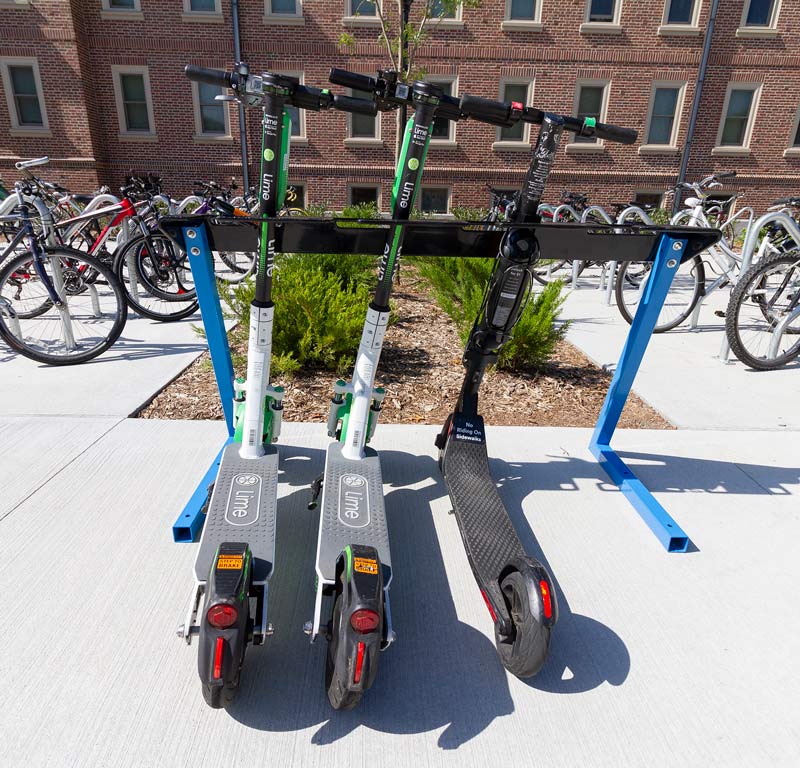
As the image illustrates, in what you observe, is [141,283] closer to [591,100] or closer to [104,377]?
[104,377]

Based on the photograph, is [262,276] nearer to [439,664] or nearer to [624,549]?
[439,664]

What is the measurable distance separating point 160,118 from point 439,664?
593 inches

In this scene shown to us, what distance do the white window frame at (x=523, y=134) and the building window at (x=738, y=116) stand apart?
5.05 meters

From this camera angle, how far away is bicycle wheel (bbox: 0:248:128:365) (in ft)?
13.0

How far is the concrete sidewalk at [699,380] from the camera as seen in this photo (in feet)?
11.5

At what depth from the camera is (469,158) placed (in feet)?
45.3

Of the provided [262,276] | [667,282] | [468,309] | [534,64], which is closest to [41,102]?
[534,64]

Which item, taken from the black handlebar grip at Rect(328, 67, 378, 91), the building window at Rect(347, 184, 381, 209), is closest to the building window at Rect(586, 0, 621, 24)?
the building window at Rect(347, 184, 381, 209)

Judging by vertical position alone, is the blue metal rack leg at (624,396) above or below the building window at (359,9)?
below

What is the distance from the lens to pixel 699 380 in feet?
13.6

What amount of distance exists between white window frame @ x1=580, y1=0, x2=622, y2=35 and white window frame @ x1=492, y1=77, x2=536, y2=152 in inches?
66.1

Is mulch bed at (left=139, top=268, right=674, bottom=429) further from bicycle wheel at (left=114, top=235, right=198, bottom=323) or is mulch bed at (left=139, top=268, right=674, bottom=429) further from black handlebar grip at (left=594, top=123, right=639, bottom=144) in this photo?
black handlebar grip at (left=594, top=123, right=639, bottom=144)

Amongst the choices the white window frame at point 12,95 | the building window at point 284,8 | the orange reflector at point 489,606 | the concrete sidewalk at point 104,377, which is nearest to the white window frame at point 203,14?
the building window at point 284,8

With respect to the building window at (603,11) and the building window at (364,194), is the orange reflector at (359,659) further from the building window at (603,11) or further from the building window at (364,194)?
the building window at (603,11)
